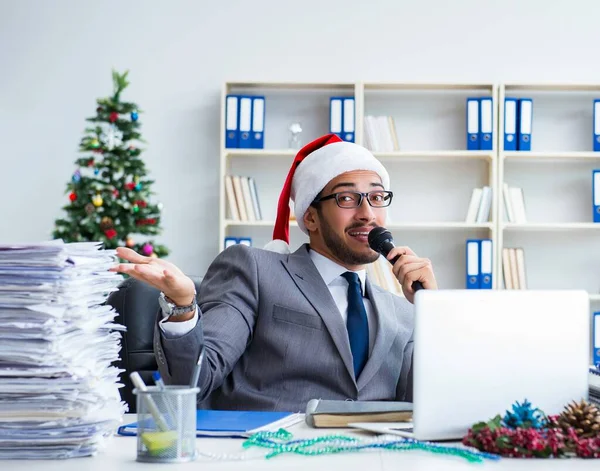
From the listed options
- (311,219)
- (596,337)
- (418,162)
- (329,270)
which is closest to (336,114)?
(418,162)

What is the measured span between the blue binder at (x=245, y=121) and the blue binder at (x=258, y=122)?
0.02 meters

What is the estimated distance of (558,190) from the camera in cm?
516

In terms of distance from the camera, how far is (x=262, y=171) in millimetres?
5234

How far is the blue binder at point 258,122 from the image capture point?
16.2 feet

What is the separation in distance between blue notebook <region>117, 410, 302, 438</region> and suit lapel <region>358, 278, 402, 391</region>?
0.58 metres

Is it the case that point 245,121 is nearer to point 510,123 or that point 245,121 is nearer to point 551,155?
point 510,123

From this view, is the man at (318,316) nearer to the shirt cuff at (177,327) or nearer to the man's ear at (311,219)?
the man's ear at (311,219)

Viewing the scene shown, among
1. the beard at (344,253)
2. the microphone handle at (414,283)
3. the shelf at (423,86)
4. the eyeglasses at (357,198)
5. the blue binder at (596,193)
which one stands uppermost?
the shelf at (423,86)

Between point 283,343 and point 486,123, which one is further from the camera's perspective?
point 486,123

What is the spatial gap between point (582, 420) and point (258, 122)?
3921 millimetres

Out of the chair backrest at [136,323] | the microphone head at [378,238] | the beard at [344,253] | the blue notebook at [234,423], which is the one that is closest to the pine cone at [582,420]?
the blue notebook at [234,423]

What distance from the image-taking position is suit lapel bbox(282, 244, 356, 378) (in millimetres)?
2103

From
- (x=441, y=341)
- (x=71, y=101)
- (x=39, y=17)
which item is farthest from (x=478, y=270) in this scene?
(x=441, y=341)

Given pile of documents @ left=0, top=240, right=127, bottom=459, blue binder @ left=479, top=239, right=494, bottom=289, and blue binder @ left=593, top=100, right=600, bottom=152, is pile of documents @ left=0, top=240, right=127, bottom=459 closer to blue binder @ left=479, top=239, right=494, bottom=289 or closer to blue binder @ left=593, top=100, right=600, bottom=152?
Answer: blue binder @ left=479, top=239, right=494, bottom=289
